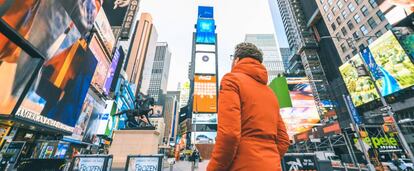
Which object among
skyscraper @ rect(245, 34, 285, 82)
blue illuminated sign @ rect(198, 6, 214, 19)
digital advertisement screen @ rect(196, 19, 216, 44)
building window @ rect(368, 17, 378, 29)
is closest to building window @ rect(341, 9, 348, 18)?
building window @ rect(368, 17, 378, 29)

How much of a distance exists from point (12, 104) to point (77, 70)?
26.1 feet

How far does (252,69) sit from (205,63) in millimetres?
61253

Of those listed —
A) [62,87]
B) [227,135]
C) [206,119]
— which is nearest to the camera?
[227,135]

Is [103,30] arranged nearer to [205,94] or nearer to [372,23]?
[205,94]

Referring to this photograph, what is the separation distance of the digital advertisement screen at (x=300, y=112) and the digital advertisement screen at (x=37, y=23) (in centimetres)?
3410

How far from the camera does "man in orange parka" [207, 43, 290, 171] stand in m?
1.28

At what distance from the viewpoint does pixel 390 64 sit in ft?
68.5

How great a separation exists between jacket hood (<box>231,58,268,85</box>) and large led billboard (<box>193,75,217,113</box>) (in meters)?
54.1

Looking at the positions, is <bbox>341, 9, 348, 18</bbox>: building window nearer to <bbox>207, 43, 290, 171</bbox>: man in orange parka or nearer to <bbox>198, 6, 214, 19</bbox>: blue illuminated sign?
<bbox>207, 43, 290, 171</bbox>: man in orange parka

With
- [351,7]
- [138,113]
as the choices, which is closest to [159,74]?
[351,7]

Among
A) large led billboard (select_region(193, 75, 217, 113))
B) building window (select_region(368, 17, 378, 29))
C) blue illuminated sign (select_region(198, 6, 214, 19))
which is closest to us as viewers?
building window (select_region(368, 17, 378, 29))

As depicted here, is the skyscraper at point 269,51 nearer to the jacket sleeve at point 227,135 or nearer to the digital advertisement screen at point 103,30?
the digital advertisement screen at point 103,30

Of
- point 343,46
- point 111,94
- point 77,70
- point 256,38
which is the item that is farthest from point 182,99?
point 77,70

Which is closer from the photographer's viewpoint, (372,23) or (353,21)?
(372,23)
